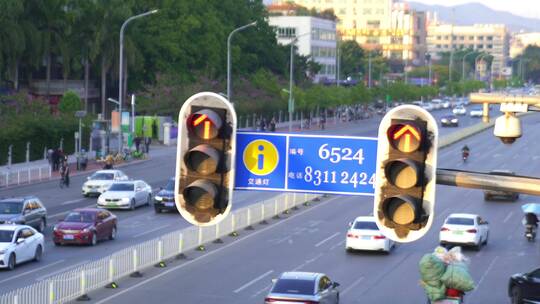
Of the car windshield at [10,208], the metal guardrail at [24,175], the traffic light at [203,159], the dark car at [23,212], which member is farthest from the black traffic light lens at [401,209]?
the metal guardrail at [24,175]

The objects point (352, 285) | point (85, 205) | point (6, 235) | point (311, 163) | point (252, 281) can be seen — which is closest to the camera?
point (311, 163)

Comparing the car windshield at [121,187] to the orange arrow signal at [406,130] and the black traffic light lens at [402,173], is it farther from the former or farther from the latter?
the orange arrow signal at [406,130]

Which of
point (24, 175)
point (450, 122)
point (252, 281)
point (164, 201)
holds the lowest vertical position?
point (252, 281)

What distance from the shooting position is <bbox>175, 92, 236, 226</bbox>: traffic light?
975cm

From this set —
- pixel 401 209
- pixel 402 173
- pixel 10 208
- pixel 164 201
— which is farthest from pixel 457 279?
pixel 164 201

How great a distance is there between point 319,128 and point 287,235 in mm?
70370

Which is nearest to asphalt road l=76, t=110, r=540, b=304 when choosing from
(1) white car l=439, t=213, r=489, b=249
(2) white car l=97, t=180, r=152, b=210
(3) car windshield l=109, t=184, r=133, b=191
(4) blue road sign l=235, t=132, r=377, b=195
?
(1) white car l=439, t=213, r=489, b=249

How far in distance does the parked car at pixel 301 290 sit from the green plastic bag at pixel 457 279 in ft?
46.4

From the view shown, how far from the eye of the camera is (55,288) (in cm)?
2666

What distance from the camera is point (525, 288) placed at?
28.5 meters

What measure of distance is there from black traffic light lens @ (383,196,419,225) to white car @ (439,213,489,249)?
30802mm

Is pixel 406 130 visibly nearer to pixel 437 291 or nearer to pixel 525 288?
pixel 437 291

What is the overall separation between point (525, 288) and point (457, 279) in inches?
697

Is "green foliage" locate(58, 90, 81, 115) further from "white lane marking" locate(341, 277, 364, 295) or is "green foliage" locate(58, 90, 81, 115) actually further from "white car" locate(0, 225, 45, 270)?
"white lane marking" locate(341, 277, 364, 295)
